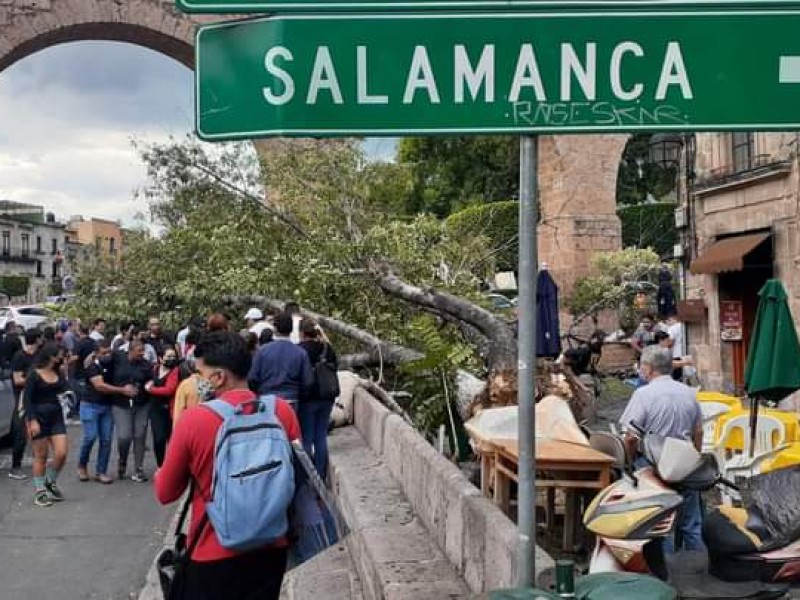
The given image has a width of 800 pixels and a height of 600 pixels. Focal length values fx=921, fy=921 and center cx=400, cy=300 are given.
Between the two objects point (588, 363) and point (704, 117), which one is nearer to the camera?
point (704, 117)

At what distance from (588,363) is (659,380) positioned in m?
11.6

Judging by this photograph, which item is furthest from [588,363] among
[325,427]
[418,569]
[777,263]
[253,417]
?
[253,417]

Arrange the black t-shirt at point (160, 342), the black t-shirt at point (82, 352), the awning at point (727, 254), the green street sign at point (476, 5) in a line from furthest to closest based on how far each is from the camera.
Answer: the awning at point (727, 254)
the black t-shirt at point (82, 352)
the black t-shirt at point (160, 342)
the green street sign at point (476, 5)

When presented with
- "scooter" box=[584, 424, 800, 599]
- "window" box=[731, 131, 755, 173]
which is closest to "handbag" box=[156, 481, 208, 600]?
"scooter" box=[584, 424, 800, 599]

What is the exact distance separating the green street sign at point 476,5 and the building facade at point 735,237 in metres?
12.1

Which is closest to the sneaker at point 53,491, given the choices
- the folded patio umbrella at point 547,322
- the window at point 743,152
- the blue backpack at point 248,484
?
the folded patio umbrella at point 547,322

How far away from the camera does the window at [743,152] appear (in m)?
15.5

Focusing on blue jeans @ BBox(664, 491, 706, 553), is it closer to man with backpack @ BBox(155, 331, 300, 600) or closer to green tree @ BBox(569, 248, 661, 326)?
man with backpack @ BBox(155, 331, 300, 600)

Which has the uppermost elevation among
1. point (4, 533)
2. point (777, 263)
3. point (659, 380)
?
point (777, 263)

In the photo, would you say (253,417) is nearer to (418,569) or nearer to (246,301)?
(418,569)

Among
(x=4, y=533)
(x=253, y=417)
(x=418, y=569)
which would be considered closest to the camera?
(x=253, y=417)

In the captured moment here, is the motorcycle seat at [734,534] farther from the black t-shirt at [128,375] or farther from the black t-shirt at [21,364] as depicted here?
the black t-shirt at [21,364]

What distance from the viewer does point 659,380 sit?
6.46m

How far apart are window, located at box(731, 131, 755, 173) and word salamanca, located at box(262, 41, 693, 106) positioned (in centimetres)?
1404
